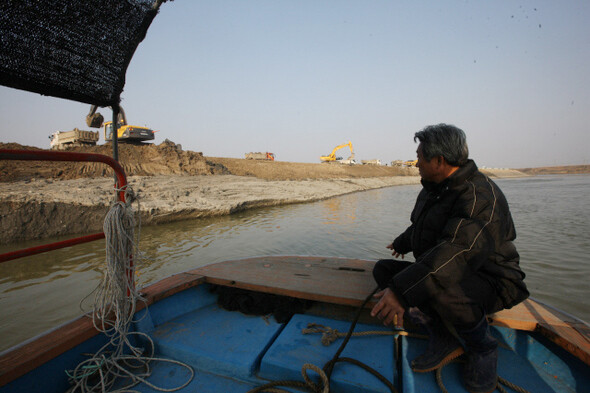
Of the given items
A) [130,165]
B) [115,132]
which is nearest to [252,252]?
[115,132]

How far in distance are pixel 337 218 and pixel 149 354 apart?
916 centimetres

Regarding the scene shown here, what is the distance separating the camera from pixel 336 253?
21.0ft

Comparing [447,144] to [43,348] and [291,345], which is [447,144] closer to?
[291,345]

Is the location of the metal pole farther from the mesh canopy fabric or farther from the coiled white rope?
the coiled white rope

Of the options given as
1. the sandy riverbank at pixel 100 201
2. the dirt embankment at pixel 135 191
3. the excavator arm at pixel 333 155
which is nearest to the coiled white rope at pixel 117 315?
the sandy riverbank at pixel 100 201

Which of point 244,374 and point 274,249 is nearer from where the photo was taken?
point 244,374

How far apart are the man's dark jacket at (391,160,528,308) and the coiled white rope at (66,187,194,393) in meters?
1.54

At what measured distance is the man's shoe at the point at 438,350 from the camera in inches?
60.5

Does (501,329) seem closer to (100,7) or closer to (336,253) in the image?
(100,7)

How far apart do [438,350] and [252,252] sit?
522 cm

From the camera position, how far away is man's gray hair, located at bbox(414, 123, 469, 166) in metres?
1.59

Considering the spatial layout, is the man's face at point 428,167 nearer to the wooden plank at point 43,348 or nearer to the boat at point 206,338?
the boat at point 206,338

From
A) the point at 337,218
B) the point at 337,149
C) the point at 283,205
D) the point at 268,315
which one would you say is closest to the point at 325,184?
the point at 283,205

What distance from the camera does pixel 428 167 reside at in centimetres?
170
